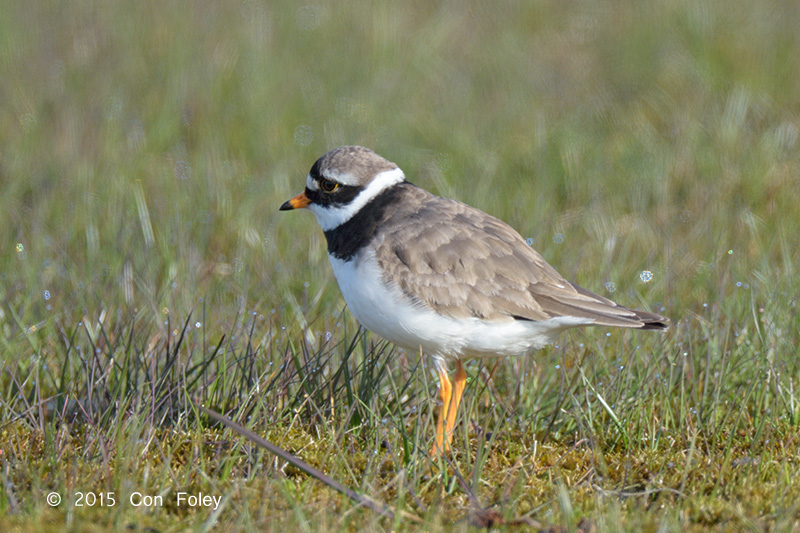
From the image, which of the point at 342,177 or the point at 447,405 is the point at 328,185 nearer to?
the point at 342,177

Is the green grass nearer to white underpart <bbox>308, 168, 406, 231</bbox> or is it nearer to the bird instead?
the bird

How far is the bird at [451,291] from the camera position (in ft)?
13.8

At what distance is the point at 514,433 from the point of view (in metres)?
4.52

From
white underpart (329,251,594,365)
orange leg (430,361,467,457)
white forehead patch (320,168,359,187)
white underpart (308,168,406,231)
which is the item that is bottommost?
orange leg (430,361,467,457)

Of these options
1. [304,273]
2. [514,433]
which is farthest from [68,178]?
[514,433]

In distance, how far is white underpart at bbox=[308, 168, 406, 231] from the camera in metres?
4.66

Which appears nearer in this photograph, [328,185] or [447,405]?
[447,405]

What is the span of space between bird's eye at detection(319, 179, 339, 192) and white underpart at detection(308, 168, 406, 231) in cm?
9

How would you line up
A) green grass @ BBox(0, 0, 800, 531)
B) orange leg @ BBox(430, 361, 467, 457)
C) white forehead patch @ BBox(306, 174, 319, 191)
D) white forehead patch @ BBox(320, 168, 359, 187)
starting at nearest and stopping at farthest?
green grass @ BBox(0, 0, 800, 531) < orange leg @ BBox(430, 361, 467, 457) < white forehead patch @ BBox(320, 168, 359, 187) < white forehead patch @ BBox(306, 174, 319, 191)

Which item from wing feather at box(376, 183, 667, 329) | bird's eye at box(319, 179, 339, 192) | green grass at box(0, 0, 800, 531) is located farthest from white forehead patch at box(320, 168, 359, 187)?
green grass at box(0, 0, 800, 531)

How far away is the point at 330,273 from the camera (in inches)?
244

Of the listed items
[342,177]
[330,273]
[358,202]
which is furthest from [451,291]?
[330,273]

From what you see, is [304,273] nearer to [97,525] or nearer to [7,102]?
[97,525]

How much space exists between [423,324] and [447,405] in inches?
19.7
